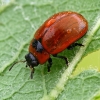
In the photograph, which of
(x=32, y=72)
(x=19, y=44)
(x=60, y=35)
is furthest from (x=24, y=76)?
(x=60, y=35)

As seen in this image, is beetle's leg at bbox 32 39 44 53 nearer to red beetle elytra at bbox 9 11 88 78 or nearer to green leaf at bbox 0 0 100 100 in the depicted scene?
red beetle elytra at bbox 9 11 88 78

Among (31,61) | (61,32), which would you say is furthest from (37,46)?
(61,32)

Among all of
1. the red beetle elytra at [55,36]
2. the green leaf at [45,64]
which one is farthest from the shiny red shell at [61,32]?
the green leaf at [45,64]

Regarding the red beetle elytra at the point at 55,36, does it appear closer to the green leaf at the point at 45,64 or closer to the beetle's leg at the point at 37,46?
the beetle's leg at the point at 37,46

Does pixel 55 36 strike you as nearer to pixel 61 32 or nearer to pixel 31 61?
pixel 61 32

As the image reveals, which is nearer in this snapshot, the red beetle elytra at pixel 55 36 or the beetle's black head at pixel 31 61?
the red beetle elytra at pixel 55 36

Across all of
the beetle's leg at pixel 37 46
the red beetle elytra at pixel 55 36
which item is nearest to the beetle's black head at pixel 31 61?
the red beetle elytra at pixel 55 36

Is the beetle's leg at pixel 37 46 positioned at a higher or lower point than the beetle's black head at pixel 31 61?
higher
